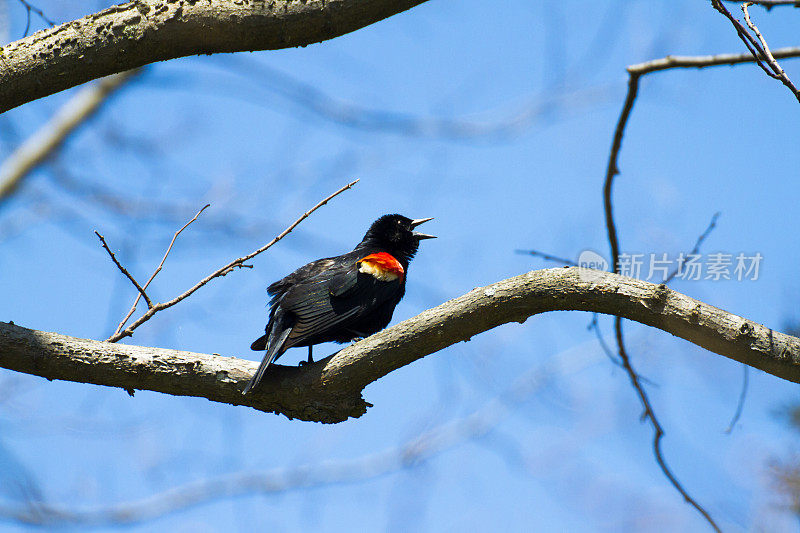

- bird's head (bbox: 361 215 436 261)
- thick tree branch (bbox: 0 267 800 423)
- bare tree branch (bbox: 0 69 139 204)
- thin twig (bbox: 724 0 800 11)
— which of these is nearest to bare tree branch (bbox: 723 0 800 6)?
thin twig (bbox: 724 0 800 11)

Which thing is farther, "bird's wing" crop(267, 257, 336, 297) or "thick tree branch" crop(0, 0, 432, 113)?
"bird's wing" crop(267, 257, 336, 297)

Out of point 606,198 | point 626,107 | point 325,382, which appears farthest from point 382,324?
point 626,107

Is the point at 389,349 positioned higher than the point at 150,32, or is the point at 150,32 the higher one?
the point at 150,32

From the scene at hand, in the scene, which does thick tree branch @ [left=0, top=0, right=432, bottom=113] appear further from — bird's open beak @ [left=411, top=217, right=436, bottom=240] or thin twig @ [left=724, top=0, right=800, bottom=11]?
bird's open beak @ [left=411, top=217, right=436, bottom=240]

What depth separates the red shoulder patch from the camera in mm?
4121

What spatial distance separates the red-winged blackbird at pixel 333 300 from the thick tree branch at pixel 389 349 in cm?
37

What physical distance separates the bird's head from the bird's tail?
4.62 ft

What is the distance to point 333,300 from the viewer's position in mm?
3863

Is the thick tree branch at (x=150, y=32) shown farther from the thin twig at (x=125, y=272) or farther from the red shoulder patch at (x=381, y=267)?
the red shoulder patch at (x=381, y=267)

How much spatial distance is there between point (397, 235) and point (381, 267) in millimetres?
891

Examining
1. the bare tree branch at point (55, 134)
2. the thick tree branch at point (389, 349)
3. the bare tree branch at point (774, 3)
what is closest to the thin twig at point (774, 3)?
the bare tree branch at point (774, 3)

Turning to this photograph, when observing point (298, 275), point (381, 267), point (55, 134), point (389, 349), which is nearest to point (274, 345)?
point (298, 275)

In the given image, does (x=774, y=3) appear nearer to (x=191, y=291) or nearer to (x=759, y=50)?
(x=759, y=50)

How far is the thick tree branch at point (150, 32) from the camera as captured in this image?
2.70m
